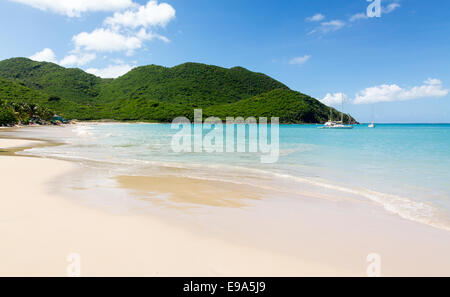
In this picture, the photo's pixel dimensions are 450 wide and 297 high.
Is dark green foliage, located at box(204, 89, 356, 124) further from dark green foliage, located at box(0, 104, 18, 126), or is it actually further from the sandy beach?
the sandy beach

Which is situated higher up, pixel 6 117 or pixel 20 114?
pixel 20 114

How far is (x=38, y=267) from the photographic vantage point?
3.66 metres

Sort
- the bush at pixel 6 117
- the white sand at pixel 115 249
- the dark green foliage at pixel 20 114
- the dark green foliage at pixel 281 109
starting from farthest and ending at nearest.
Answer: the dark green foliage at pixel 281 109
the dark green foliage at pixel 20 114
the bush at pixel 6 117
the white sand at pixel 115 249

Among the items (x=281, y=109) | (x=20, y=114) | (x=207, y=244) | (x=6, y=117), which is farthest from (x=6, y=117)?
(x=281, y=109)

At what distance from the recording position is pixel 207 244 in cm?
460

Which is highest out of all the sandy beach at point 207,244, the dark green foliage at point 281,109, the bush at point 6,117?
the dark green foliage at point 281,109

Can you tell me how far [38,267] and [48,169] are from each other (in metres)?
10.0

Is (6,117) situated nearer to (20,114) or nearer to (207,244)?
(20,114)

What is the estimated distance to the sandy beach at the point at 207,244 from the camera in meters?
3.79

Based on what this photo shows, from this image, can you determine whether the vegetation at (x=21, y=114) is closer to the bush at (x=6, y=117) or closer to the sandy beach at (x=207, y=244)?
the bush at (x=6, y=117)

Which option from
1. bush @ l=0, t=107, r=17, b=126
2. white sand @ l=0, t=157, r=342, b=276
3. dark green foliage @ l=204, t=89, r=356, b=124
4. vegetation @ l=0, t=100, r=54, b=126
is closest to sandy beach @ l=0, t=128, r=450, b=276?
white sand @ l=0, t=157, r=342, b=276

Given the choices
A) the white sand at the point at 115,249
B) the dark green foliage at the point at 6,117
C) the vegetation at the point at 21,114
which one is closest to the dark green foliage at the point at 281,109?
the vegetation at the point at 21,114
